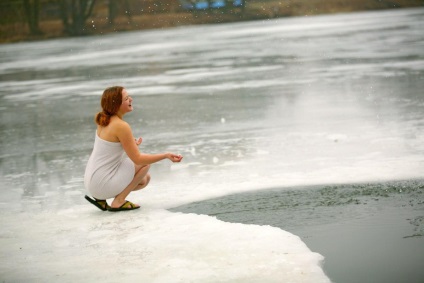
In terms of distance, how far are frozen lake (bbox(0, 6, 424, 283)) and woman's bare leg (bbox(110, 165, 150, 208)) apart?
15cm

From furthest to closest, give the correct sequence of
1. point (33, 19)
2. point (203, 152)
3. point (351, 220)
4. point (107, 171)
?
Answer: point (33, 19), point (203, 152), point (107, 171), point (351, 220)

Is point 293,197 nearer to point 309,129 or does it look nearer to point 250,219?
point 250,219

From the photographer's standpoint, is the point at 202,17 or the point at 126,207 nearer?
the point at 126,207

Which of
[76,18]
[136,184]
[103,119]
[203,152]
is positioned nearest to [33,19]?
[76,18]

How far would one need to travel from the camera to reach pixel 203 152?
362 inches

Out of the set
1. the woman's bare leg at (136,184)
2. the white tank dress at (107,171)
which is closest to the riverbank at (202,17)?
the woman's bare leg at (136,184)

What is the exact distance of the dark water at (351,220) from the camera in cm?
486

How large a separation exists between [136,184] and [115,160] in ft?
0.80

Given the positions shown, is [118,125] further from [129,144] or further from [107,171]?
[107,171]

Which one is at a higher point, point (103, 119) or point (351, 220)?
point (103, 119)

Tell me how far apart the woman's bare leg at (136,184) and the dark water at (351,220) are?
0.44 m

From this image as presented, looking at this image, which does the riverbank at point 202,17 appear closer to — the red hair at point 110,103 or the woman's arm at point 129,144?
the red hair at point 110,103

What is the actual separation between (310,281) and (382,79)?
35.6ft

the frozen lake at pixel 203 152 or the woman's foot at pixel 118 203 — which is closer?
the frozen lake at pixel 203 152
